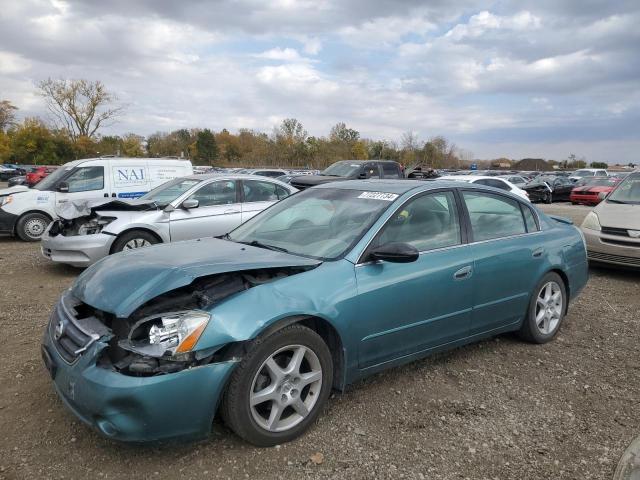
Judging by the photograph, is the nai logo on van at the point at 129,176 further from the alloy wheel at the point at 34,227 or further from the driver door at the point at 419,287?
the driver door at the point at 419,287

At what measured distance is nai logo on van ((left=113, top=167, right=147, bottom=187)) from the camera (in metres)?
10.8

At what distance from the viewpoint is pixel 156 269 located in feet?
10.00

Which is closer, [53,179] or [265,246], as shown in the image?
[265,246]

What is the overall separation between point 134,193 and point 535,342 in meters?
9.05

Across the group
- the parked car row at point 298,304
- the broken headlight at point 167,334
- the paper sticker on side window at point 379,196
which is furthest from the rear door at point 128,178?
the broken headlight at point 167,334

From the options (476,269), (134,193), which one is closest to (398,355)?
(476,269)

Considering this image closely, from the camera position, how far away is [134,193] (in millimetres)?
11070

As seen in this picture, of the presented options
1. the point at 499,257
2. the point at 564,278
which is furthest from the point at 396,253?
the point at 564,278

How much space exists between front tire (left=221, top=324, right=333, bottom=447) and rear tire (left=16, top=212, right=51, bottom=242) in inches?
374

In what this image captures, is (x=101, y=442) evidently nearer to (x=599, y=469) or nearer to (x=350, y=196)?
(x=350, y=196)

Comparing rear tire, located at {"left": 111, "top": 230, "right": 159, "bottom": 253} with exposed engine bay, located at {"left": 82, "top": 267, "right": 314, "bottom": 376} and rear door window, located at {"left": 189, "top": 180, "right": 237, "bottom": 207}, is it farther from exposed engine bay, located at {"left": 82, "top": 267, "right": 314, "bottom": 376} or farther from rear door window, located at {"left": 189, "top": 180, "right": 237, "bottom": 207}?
exposed engine bay, located at {"left": 82, "top": 267, "right": 314, "bottom": 376}

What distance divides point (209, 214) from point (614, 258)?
6053 mm

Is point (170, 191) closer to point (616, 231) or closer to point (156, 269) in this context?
point (156, 269)

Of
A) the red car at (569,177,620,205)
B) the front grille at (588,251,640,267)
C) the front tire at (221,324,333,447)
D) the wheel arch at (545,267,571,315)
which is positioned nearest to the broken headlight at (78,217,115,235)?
Answer: the front tire at (221,324,333,447)
